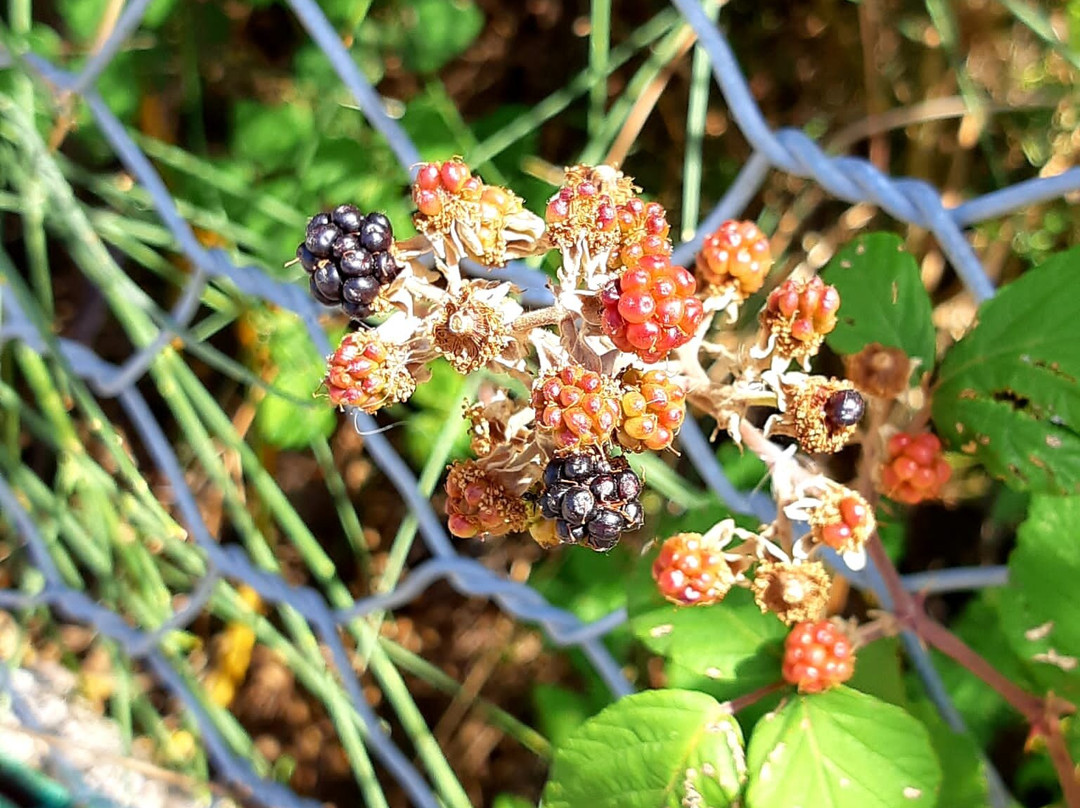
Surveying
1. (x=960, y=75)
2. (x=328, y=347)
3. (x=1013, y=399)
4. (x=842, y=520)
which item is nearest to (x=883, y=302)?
(x=1013, y=399)

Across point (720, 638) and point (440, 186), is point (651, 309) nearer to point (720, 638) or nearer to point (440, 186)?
point (440, 186)

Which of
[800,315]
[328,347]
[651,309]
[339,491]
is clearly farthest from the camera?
[339,491]

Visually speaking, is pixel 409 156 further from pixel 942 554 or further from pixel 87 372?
pixel 942 554

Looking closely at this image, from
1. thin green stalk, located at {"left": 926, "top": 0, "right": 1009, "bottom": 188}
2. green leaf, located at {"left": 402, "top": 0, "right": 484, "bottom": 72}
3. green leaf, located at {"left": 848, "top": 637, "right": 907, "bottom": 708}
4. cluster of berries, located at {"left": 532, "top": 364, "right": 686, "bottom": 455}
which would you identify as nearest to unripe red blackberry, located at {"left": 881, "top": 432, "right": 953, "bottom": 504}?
green leaf, located at {"left": 848, "top": 637, "right": 907, "bottom": 708}

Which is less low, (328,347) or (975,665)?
(328,347)

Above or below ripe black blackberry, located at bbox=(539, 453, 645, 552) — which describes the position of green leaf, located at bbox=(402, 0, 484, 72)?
above

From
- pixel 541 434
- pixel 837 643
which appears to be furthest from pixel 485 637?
pixel 541 434

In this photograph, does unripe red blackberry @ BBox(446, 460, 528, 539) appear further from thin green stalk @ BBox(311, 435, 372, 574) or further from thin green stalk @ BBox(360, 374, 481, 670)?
thin green stalk @ BBox(311, 435, 372, 574)
